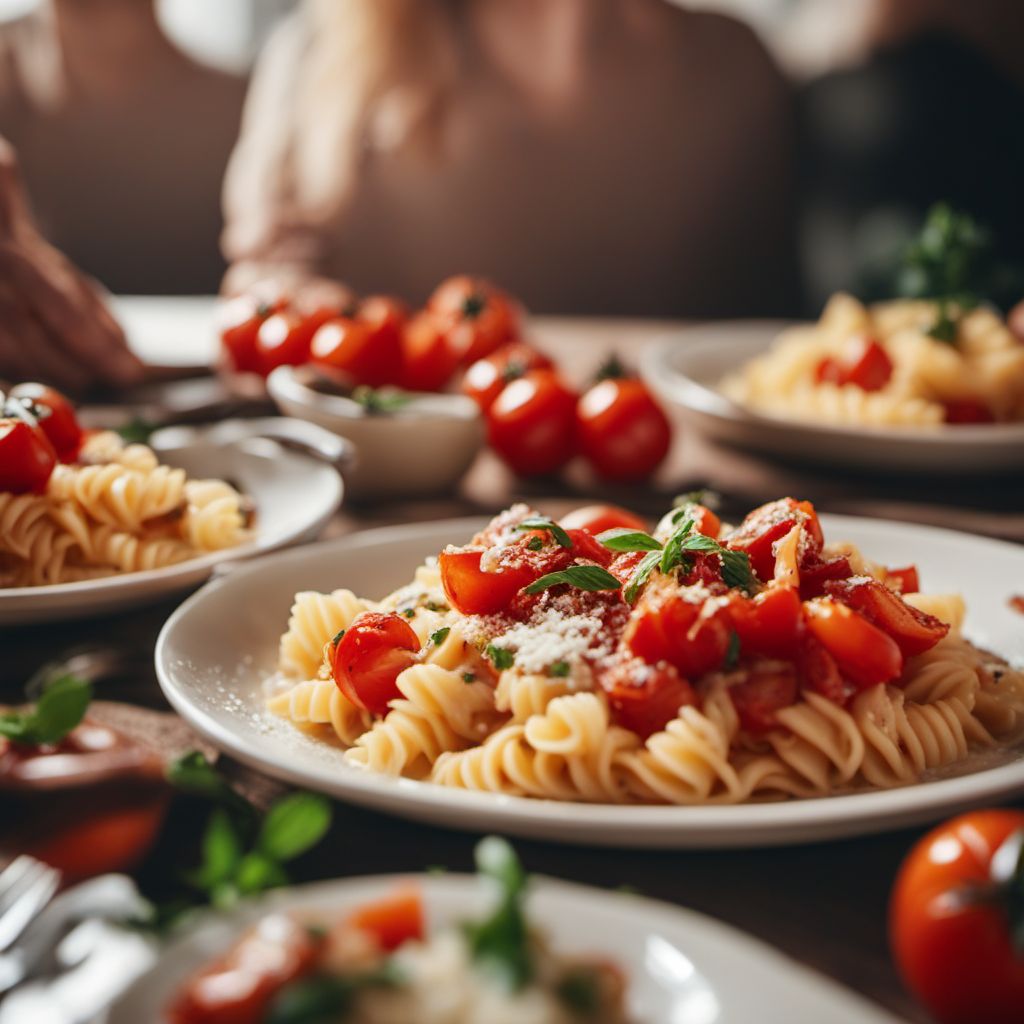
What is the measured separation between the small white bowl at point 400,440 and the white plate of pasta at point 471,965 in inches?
84.7

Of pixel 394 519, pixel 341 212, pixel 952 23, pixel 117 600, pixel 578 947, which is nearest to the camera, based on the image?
pixel 578 947

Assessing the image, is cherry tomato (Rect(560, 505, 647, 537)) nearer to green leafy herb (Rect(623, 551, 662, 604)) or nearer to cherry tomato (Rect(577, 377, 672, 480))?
green leafy herb (Rect(623, 551, 662, 604))

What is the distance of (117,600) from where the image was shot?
223 cm

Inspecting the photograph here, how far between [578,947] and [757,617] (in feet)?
2.35

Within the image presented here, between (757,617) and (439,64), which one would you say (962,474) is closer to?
(757,617)

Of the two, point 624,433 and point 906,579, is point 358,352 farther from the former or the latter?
point 906,579

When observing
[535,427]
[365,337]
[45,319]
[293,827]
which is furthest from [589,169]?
[293,827]

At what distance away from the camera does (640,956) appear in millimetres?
1190

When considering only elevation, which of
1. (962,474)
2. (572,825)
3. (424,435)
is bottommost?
(962,474)

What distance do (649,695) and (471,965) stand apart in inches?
27.7

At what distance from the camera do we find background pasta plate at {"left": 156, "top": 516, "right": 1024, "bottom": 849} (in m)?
1.48

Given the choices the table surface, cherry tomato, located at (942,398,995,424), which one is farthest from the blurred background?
the table surface

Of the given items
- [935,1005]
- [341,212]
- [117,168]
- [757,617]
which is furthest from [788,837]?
[117,168]

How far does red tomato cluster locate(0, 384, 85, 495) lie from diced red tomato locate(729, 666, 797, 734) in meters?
1.40
